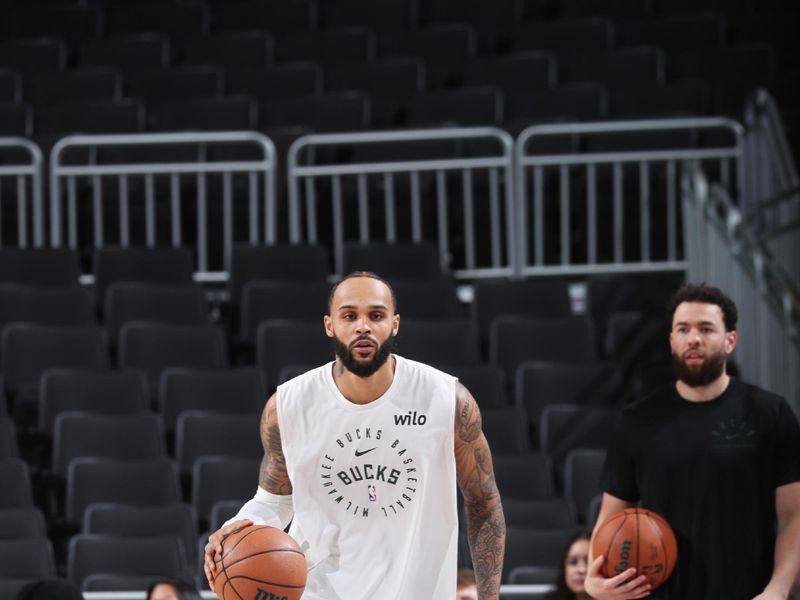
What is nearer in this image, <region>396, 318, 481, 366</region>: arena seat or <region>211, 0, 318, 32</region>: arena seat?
<region>396, 318, 481, 366</region>: arena seat

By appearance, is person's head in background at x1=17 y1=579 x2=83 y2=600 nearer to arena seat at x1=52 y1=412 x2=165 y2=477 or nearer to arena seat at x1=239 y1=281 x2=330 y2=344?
arena seat at x1=52 y1=412 x2=165 y2=477

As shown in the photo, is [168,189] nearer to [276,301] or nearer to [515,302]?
[276,301]

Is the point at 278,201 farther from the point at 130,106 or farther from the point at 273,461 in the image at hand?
the point at 273,461

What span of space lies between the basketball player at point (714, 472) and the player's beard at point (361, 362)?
1.09 metres

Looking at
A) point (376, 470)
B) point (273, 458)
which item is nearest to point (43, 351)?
point (273, 458)

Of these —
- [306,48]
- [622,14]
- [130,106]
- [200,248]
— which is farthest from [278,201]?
[622,14]

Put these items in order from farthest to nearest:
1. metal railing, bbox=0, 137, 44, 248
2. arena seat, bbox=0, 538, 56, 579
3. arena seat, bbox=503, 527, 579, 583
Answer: metal railing, bbox=0, 137, 44, 248 → arena seat, bbox=503, 527, 579, 583 → arena seat, bbox=0, 538, 56, 579

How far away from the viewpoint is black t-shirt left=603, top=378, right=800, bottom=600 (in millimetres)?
5238

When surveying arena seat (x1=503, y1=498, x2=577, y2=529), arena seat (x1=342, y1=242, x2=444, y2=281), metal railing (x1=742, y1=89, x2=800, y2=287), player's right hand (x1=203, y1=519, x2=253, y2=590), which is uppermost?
metal railing (x1=742, y1=89, x2=800, y2=287)

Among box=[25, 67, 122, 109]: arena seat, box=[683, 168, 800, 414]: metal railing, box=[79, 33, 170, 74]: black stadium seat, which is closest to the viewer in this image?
box=[683, 168, 800, 414]: metal railing

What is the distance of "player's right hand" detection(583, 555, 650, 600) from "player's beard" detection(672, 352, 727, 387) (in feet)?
2.21

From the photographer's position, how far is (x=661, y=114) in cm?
1116

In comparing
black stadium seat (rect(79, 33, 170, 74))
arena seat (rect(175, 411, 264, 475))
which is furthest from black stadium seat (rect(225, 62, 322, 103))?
arena seat (rect(175, 411, 264, 475))

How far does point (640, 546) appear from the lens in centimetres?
516
